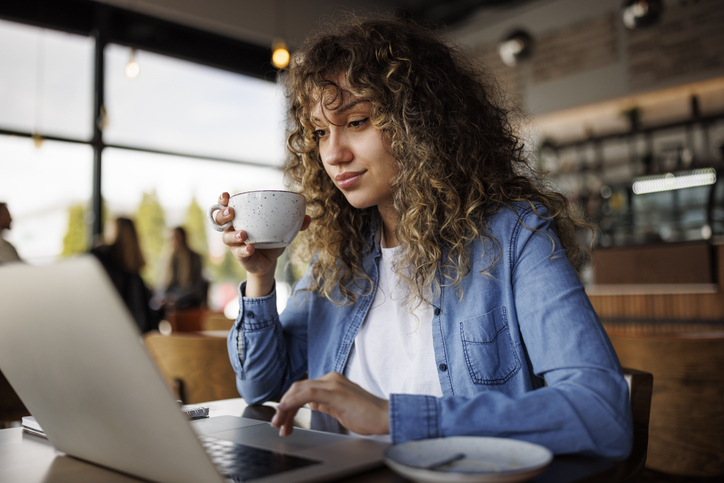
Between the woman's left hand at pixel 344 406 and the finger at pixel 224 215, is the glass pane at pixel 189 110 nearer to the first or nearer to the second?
the finger at pixel 224 215

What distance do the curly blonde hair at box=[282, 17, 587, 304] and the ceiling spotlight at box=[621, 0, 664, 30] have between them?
3.63 m

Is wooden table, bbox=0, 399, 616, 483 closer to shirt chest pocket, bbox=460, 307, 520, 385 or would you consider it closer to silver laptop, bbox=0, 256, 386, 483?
silver laptop, bbox=0, 256, 386, 483

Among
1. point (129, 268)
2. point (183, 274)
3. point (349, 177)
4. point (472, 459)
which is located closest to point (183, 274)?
point (183, 274)

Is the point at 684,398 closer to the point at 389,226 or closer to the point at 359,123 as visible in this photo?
the point at 389,226

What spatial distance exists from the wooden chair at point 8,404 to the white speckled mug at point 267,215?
654mm

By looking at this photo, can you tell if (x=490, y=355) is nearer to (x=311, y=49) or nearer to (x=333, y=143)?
(x=333, y=143)

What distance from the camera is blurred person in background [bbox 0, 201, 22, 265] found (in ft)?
3.95

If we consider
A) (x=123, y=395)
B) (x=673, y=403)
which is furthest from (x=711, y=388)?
(x=123, y=395)

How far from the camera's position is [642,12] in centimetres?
425

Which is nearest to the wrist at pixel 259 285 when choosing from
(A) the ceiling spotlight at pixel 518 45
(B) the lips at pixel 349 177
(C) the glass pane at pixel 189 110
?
(B) the lips at pixel 349 177

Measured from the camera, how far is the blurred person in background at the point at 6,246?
1.20m

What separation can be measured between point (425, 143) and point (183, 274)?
464 centimetres

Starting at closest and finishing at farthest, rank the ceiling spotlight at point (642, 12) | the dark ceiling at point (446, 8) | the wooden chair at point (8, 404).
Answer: the wooden chair at point (8, 404) → the ceiling spotlight at point (642, 12) → the dark ceiling at point (446, 8)

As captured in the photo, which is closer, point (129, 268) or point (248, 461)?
point (248, 461)
